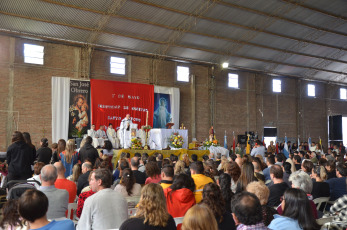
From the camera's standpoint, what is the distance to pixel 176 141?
14.8 m

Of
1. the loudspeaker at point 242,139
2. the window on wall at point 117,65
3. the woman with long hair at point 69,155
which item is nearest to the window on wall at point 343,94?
the loudspeaker at point 242,139

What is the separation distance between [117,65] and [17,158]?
41.3 feet

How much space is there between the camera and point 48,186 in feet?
11.9

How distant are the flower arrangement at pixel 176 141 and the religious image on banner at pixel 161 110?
344cm

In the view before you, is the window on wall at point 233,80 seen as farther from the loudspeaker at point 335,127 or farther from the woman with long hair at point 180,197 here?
the woman with long hair at point 180,197

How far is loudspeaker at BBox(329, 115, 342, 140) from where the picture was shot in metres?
25.6

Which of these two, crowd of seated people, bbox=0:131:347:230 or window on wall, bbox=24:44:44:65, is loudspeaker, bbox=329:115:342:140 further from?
crowd of seated people, bbox=0:131:347:230

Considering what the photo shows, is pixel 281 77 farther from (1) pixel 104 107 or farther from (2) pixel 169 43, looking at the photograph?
(1) pixel 104 107

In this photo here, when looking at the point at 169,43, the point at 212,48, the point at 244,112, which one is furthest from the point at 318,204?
the point at 244,112

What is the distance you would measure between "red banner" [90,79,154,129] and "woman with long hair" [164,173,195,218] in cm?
1288

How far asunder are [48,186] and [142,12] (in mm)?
13073

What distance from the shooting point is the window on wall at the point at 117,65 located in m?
17.7

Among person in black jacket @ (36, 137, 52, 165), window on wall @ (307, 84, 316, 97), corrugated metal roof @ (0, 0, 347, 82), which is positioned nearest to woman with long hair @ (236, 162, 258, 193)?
person in black jacket @ (36, 137, 52, 165)

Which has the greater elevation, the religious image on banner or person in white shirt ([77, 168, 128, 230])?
the religious image on banner
